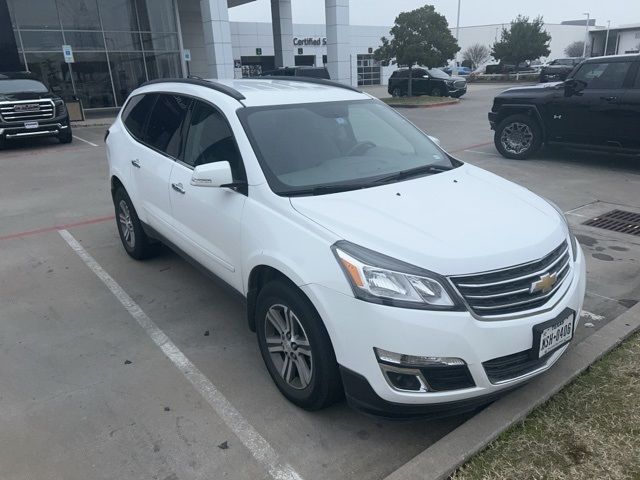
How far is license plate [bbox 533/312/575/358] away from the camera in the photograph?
8.63ft

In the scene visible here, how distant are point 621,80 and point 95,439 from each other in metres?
9.28

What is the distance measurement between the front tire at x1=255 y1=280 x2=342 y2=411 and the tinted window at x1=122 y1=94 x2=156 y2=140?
270cm

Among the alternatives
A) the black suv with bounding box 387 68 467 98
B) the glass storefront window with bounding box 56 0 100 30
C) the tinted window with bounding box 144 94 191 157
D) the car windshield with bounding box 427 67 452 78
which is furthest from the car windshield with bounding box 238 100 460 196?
the car windshield with bounding box 427 67 452 78

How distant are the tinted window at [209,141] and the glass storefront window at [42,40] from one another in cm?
2291

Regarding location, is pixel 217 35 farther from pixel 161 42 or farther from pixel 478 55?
pixel 478 55

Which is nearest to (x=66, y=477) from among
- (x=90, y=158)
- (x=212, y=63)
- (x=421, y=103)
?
(x=90, y=158)

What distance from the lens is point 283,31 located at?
2769 cm

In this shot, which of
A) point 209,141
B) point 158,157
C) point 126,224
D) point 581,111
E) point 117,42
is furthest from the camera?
point 117,42

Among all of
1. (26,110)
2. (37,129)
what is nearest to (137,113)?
(26,110)

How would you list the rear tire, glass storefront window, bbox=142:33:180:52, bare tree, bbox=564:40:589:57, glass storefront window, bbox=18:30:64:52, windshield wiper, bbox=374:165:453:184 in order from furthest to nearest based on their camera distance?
bare tree, bbox=564:40:589:57, glass storefront window, bbox=142:33:180:52, glass storefront window, bbox=18:30:64:52, the rear tire, windshield wiper, bbox=374:165:453:184

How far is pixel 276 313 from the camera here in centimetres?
307

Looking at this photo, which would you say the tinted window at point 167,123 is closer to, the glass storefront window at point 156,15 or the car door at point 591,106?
the car door at point 591,106

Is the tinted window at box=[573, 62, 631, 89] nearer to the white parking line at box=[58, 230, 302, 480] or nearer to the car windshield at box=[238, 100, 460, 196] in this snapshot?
the car windshield at box=[238, 100, 460, 196]

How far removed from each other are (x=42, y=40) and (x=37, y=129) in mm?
11952
